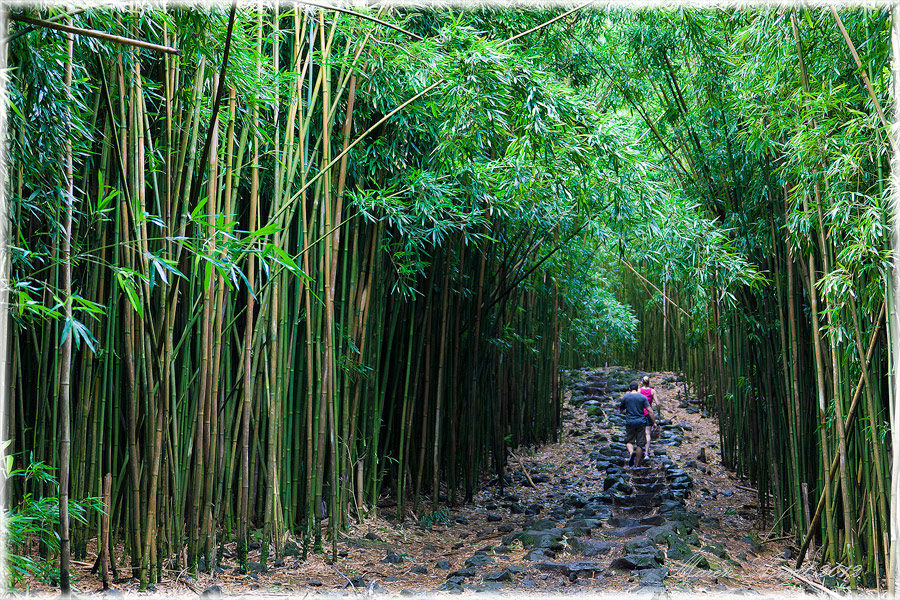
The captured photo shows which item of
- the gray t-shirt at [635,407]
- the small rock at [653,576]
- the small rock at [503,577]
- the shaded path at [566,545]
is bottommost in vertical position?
the shaded path at [566,545]

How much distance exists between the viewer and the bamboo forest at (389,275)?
262 cm

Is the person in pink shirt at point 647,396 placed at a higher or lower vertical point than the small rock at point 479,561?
higher

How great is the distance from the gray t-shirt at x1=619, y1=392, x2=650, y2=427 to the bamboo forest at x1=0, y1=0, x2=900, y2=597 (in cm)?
99

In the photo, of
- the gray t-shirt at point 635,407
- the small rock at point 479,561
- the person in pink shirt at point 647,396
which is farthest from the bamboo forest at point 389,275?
the person in pink shirt at point 647,396

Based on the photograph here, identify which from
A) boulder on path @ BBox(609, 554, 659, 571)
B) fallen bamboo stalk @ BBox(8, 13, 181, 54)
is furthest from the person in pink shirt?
fallen bamboo stalk @ BBox(8, 13, 181, 54)

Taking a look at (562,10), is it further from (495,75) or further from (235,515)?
(235,515)

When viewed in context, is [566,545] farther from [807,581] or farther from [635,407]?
[635,407]

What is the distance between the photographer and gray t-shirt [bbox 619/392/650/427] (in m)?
6.40

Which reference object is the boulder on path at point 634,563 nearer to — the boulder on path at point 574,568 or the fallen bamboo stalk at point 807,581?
the boulder on path at point 574,568

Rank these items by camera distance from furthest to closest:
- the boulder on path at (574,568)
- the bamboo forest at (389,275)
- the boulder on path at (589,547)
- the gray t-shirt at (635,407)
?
the gray t-shirt at (635,407) → the boulder on path at (589,547) → the boulder on path at (574,568) → the bamboo forest at (389,275)

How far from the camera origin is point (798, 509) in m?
4.04

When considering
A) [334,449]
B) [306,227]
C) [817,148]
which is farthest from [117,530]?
[817,148]

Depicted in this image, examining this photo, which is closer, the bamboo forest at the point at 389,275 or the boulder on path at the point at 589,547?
the bamboo forest at the point at 389,275

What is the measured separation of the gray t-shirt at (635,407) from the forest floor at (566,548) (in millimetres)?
512
